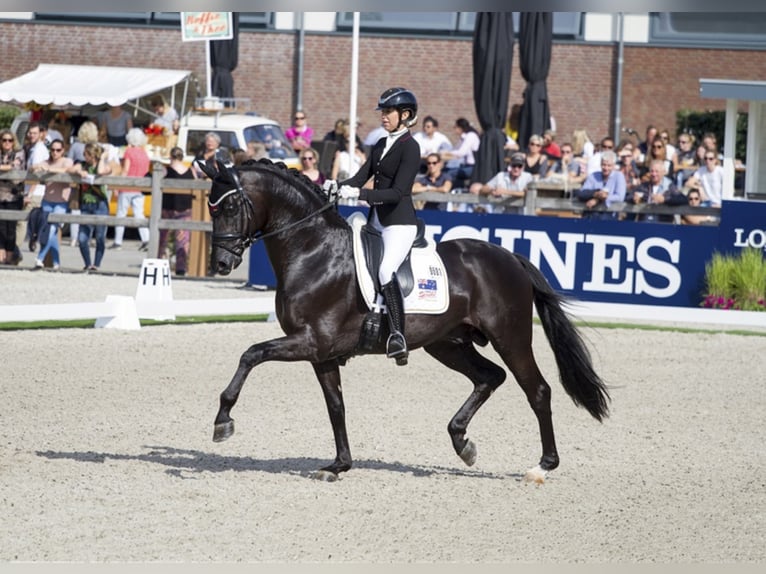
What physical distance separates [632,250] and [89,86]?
12.5 m

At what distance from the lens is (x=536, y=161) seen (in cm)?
1909

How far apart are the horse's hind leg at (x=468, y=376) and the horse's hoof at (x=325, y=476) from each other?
77cm

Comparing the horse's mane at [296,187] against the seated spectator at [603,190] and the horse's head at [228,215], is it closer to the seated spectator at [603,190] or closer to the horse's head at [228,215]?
the horse's head at [228,215]

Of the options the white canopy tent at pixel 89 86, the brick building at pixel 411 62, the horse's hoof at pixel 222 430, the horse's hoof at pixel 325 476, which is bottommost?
the horse's hoof at pixel 325 476

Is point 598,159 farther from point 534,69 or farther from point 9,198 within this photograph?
point 9,198

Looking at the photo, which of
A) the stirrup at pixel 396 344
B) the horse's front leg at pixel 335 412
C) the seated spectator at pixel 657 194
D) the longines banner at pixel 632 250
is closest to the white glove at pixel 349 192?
the stirrup at pixel 396 344

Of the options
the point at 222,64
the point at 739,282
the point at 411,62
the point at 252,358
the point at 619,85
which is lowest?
the point at 252,358

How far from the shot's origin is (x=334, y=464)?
8164mm

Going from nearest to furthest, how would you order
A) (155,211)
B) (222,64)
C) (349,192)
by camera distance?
(349,192), (155,211), (222,64)

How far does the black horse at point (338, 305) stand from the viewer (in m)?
8.01

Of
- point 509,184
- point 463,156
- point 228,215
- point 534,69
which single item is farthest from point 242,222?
point 534,69

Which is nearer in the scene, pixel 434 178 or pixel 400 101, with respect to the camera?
pixel 400 101

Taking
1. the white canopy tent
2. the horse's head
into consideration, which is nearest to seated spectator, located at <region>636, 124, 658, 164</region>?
the white canopy tent

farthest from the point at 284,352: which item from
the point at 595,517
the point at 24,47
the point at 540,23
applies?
the point at 24,47
